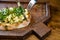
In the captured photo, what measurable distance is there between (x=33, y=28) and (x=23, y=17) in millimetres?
81

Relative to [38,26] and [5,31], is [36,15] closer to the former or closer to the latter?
[38,26]

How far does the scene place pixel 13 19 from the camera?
924 mm

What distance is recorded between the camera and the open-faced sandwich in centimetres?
92

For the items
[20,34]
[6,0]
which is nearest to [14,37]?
[20,34]

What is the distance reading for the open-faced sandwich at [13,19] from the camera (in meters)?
0.92

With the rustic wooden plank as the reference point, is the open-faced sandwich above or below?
above

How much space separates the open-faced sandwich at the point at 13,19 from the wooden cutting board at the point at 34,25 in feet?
0.09

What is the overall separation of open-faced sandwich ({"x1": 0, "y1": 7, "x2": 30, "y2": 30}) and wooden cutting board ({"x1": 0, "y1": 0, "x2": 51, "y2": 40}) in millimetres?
27

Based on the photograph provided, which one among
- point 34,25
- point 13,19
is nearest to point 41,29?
point 34,25

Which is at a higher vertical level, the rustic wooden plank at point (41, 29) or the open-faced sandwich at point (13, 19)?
the open-faced sandwich at point (13, 19)

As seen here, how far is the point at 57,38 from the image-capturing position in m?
0.93

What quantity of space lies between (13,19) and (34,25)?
4.8 inches

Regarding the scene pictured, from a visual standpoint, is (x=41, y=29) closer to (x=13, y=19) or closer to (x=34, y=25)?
(x=34, y=25)

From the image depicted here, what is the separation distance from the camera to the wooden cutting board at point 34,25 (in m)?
0.90
